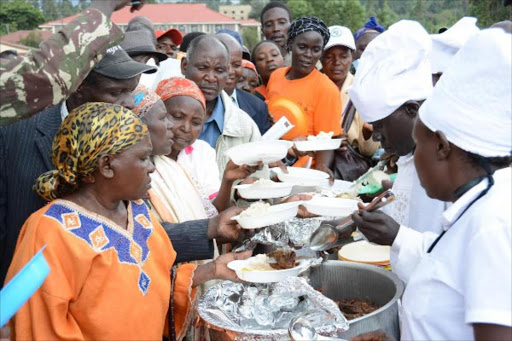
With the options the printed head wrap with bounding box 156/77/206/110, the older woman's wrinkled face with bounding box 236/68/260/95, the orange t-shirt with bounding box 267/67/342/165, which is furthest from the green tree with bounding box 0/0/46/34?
the printed head wrap with bounding box 156/77/206/110

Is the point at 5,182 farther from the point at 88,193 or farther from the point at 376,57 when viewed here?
the point at 376,57

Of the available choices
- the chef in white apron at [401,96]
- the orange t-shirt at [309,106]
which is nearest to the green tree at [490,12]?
the orange t-shirt at [309,106]

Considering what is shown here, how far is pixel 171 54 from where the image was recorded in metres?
6.75

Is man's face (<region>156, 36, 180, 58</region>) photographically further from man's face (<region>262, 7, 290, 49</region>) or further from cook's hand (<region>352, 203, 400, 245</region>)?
cook's hand (<region>352, 203, 400, 245</region>)

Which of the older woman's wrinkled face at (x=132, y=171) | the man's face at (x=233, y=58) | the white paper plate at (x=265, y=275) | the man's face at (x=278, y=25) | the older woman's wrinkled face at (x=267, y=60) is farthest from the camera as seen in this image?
the man's face at (x=278, y=25)

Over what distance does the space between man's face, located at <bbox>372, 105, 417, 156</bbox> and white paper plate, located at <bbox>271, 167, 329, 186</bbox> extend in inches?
31.1

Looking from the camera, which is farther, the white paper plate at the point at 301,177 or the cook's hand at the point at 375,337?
the white paper plate at the point at 301,177

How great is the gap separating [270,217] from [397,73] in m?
0.90

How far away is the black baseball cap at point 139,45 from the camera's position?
4.35 meters

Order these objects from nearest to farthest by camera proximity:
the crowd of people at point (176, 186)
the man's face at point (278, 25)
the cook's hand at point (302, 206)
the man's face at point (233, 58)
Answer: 1. the crowd of people at point (176, 186)
2. the cook's hand at point (302, 206)
3. the man's face at point (233, 58)
4. the man's face at point (278, 25)

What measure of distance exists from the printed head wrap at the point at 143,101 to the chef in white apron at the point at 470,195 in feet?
4.83

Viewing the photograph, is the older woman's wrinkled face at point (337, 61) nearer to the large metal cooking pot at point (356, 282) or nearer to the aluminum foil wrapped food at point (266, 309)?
the large metal cooking pot at point (356, 282)

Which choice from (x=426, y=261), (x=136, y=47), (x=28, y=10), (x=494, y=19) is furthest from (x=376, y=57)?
(x=28, y=10)

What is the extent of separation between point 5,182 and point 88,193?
436 mm
